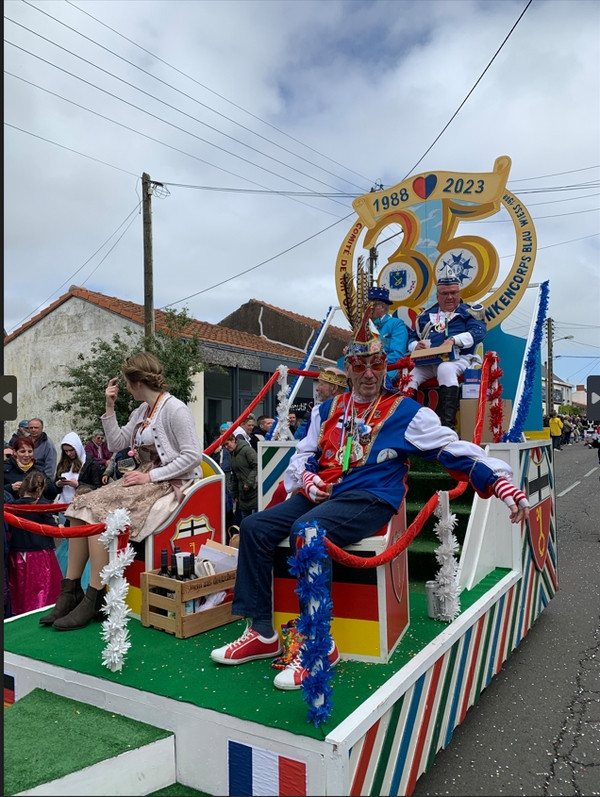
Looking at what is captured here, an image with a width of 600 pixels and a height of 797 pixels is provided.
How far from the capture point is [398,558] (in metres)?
3.15

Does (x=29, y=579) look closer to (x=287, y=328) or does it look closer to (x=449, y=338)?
(x=449, y=338)

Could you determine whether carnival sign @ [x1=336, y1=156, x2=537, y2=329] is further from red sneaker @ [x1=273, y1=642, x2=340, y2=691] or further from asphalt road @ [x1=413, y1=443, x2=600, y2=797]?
red sneaker @ [x1=273, y1=642, x2=340, y2=691]

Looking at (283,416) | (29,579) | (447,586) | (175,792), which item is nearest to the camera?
(175,792)

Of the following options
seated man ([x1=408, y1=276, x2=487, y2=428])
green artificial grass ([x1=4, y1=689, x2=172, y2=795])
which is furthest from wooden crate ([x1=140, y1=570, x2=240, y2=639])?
seated man ([x1=408, y1=276, x2=487, y2=428])

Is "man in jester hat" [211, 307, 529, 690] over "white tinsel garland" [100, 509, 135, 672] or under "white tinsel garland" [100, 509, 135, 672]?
over

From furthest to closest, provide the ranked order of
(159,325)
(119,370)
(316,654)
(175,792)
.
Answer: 1. (159,325)
2. (119,370)
3. (175,792)
4. (316,654)

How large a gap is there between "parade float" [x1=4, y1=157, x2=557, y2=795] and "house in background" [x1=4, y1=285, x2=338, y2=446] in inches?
512

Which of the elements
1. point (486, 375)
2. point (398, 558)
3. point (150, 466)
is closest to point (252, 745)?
point (398, 558)

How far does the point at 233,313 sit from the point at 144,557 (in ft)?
85.0

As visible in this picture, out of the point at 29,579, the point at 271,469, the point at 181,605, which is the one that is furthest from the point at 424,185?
the point at 29,579

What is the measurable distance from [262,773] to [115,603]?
109 cm

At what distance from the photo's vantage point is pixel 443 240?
620 centimetres

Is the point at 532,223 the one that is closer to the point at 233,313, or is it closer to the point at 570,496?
the point at 570,496

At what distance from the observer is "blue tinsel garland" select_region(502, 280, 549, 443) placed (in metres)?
5.11
